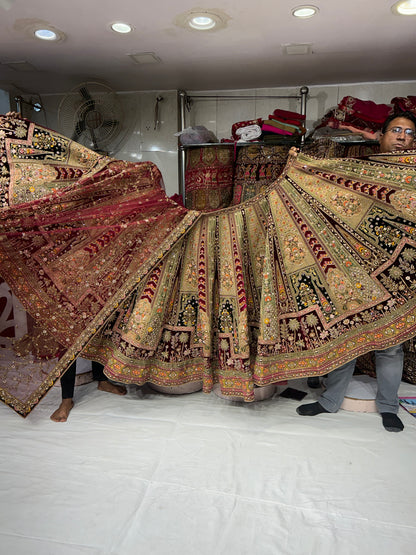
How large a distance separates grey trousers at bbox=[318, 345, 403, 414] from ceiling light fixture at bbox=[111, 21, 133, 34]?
238cm

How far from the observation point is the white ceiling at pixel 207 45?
2178 mm

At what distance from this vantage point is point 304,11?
2.19 m

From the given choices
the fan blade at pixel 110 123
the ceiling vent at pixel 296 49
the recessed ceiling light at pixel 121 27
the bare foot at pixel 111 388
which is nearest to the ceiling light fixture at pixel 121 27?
the recessed ceiling light at pixel 121 27

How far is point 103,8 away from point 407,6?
1.71m

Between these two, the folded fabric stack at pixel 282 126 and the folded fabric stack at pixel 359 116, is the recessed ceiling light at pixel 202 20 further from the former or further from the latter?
the folded fabric stack at pixel 359 116

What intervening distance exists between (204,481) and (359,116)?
9.04ft

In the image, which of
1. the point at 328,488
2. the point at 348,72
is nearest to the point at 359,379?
the point at 328,488

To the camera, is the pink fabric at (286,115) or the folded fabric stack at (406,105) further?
the pink fabric at (286,115)

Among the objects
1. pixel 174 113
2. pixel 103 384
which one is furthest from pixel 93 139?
pixel 103 384

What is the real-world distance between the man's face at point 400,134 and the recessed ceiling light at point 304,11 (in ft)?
2.59

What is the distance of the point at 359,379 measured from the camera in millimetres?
2154

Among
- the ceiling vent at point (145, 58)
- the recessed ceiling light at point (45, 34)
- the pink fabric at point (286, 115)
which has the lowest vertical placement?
the pink fabric at point (286, 115)

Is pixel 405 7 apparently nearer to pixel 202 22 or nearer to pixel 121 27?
pixel 202 22

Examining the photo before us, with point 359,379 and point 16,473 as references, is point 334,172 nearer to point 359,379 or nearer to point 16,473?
point 359,379
